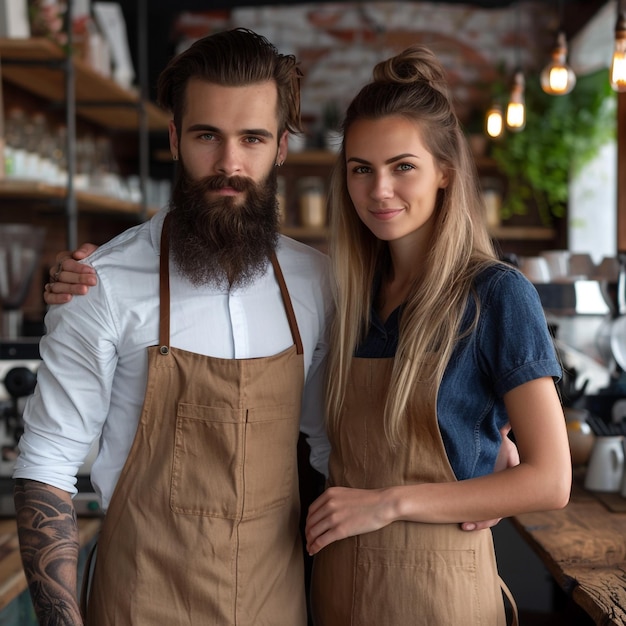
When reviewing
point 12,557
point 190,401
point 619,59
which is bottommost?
point 12,557

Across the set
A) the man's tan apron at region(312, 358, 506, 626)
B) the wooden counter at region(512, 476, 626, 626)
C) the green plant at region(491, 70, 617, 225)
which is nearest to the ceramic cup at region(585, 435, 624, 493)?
the wooden counter at region(512, 476, 626, 626)

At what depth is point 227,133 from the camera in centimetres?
159

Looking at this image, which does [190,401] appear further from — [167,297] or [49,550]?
[49,550]

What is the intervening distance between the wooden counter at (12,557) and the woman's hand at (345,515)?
0.82m

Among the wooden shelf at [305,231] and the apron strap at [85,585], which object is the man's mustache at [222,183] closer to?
the apron strap at [85,585]

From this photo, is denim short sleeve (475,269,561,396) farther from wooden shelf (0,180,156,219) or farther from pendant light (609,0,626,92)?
wooden shelf (0,180,156,219)

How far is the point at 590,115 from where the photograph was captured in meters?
5.52

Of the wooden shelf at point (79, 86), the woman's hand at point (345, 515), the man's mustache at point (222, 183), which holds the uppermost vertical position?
the wooden shelf at point (79, 86)

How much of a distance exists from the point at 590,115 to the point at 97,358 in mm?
4712

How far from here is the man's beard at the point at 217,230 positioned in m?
1.61

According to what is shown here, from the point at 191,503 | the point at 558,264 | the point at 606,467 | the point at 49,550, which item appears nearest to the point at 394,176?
the point at 191,503

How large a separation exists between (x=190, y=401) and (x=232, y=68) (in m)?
0.61

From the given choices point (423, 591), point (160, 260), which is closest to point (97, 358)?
point (160, 260)

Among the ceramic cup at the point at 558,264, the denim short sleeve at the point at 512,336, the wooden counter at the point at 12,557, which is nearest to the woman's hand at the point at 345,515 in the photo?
the denim short sleeve at the point at 512,336
